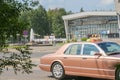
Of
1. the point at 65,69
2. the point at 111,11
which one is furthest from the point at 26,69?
the point at 111,11

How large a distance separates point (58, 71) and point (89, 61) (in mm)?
1519

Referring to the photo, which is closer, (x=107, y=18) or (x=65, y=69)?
(x=65, y=69)

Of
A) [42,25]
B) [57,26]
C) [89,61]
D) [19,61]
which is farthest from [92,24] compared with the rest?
[19,61]

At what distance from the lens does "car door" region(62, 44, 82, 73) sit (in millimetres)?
13133

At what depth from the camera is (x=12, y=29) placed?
4.23 m

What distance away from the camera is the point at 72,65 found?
13281mm

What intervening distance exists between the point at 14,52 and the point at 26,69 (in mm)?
301

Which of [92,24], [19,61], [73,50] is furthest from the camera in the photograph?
[92,24]

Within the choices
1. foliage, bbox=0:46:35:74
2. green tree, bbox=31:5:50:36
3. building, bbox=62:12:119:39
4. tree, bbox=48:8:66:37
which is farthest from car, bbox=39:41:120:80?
green tree, bbox=31:5:50:36

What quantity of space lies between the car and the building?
266 ft

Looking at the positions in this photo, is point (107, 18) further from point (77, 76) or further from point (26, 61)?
point (26, 61)

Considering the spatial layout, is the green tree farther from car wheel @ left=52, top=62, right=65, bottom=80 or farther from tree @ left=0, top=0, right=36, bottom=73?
tree @ left=0, top=0, right=36, bottom=73

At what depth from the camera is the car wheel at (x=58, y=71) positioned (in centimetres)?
1362

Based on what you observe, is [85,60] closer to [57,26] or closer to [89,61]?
[89,61]
